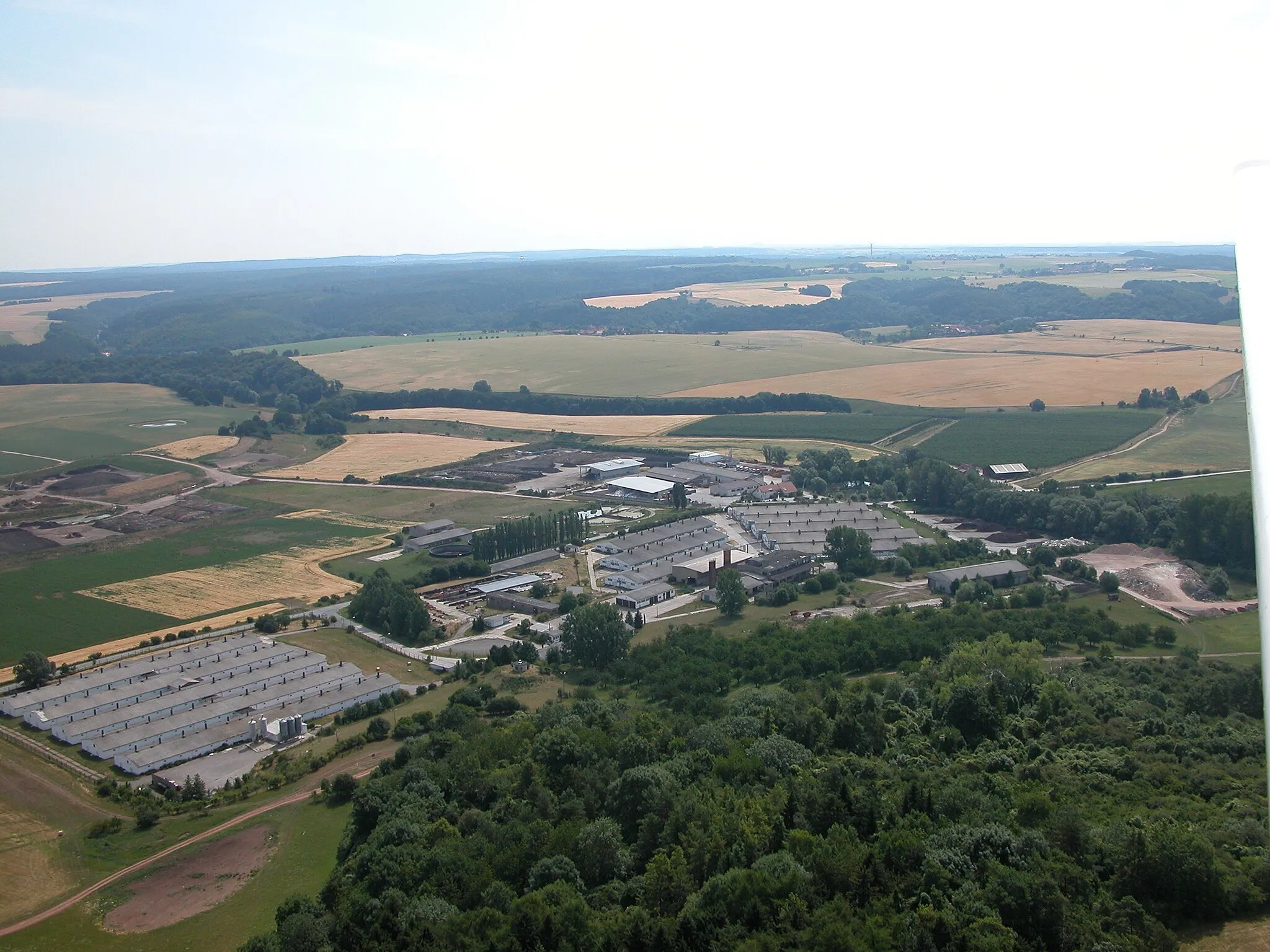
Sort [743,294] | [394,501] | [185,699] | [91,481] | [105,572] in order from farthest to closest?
[743,294] < [91,481] < [394,501] < [105,572] < [185,699]

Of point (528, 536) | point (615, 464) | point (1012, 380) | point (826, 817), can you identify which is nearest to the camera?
point (826, 817)

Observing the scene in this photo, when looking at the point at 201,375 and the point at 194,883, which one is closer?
the point at 194,883

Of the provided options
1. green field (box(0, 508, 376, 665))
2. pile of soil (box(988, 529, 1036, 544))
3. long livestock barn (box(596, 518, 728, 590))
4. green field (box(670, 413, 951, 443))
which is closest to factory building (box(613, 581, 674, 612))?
long livestock barn (box(596, 518, 728, 590))

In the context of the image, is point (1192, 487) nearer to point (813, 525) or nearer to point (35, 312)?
point (813, 525)

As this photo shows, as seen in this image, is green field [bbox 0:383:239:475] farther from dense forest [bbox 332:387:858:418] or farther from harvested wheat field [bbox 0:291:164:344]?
harvested wheat field [bbox 0:291:164:344]

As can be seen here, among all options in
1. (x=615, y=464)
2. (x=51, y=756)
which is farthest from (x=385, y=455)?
(x=51, y=756)

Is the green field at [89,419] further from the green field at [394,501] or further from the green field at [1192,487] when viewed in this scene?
the green field at [1192,487]

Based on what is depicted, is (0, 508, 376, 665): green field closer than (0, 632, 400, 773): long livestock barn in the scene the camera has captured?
No
